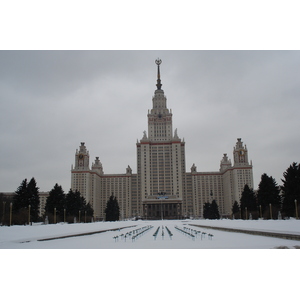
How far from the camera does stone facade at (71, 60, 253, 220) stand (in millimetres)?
120438

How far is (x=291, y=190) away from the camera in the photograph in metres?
39.5

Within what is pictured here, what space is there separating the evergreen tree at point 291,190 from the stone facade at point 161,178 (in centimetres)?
7126

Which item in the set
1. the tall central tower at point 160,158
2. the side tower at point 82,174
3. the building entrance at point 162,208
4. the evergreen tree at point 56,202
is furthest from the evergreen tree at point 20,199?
the tall central tower at point 160,158

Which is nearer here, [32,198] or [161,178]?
[32,198]

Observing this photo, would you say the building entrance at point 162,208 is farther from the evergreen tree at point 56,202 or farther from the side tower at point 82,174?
the evergreen tree at point 56,202

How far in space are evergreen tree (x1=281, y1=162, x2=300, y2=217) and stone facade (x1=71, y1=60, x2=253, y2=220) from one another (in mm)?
71255

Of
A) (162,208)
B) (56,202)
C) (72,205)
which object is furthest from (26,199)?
(162,208)

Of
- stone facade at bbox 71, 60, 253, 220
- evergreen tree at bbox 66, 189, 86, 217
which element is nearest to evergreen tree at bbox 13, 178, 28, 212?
evergreen tree at bbox 66, 189, 86, 217

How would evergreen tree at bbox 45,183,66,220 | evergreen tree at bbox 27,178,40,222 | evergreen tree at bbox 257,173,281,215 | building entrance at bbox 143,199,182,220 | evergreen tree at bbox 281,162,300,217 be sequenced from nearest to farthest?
evergreen tree at bbox 281,162,300,217 < evergreen tree at bbox 27,178,40,222 < evergreen tree at bbox 257,173,281,215 < evergreen tree at bbox 45,183,66,220 < building entrance at bbox 143,199,182,220

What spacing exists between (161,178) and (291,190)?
85054 mm

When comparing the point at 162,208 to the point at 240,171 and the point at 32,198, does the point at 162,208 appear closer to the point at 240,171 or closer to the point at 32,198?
the point at 240,171

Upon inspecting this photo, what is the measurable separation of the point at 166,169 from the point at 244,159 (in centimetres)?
2895

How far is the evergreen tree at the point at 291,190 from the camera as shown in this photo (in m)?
38.8

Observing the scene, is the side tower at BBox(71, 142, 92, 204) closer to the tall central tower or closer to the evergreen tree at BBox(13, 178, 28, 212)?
the tall central tower
